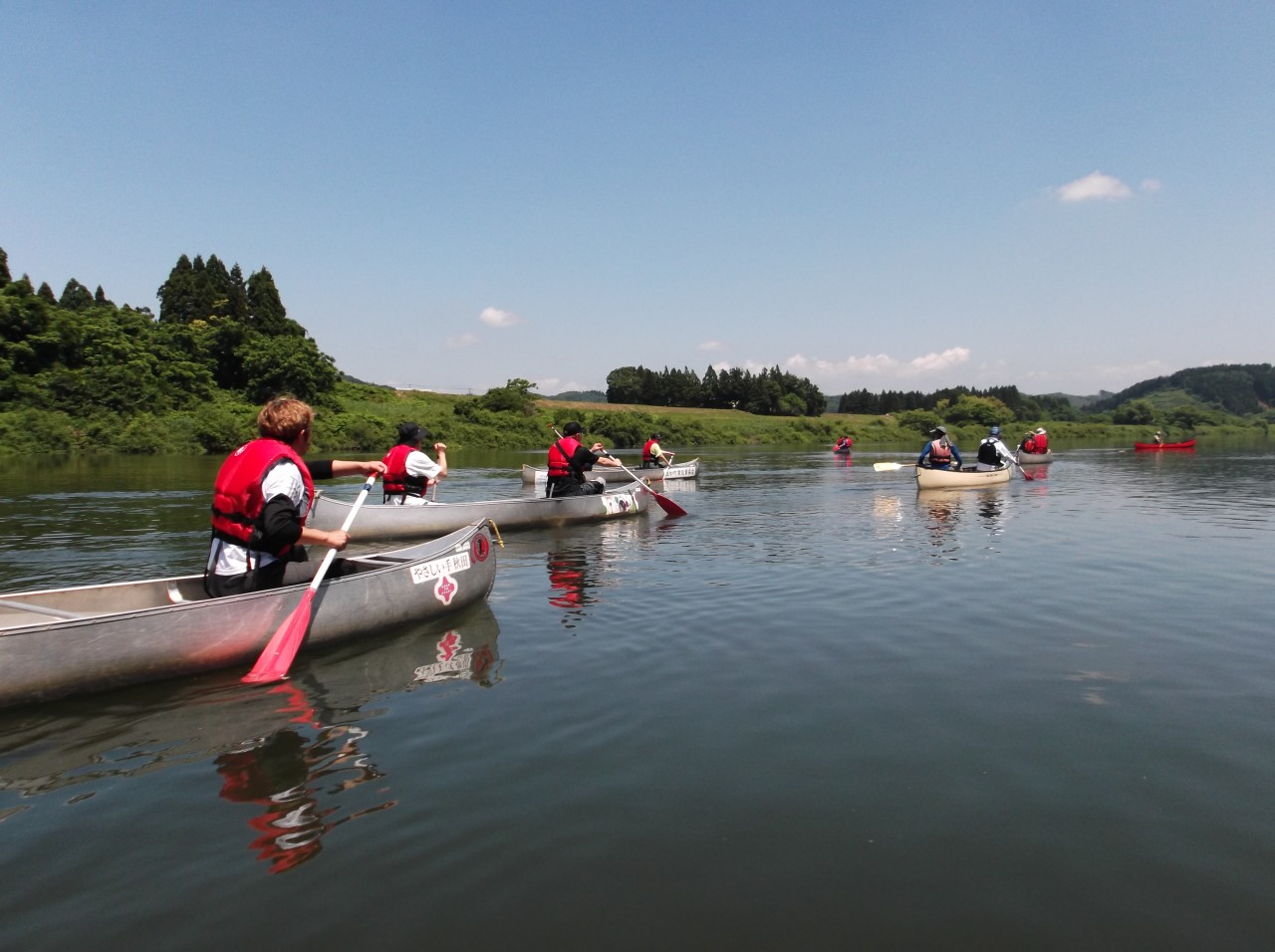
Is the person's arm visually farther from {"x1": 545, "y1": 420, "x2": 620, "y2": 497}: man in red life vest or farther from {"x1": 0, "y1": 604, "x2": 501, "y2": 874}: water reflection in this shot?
{"x1": 545, "y1": 420, "x2": 620, "y2": 497}: man in red life vest

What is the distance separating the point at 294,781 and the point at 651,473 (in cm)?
2259

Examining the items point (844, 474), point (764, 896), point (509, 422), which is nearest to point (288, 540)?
point (764, 896)

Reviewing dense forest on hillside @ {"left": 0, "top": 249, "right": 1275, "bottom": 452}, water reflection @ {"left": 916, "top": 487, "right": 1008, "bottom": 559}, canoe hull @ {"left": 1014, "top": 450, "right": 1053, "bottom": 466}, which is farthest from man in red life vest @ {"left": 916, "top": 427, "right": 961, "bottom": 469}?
dense forest on hillside @ {"left": 0, "top": 249, "right": 1275, "bottom": 452}

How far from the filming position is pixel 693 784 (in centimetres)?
457

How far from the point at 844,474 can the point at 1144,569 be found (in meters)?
→ 22.4

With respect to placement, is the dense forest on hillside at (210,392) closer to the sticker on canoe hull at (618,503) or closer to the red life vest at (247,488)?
the sticker on canoe hull at (618,503)

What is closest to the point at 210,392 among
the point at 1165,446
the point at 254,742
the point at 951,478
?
the point at 951,478

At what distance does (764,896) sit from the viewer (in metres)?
3.49

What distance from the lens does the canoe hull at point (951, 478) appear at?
23281 millimetres

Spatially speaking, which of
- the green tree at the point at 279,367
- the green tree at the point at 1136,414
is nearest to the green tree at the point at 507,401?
the green tree at the point at 279,367

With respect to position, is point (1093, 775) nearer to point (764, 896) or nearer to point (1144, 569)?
point (764, 896)

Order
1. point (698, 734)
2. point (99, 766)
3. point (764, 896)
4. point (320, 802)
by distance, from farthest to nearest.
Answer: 1. point (698, 734)
2. point (99, 766)
3. point (320, 802)
4. point (764, 896)

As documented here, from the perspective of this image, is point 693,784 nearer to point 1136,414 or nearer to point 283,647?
point 283,647

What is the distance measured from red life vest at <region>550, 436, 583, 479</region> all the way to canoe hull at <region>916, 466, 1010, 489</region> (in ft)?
37.5
